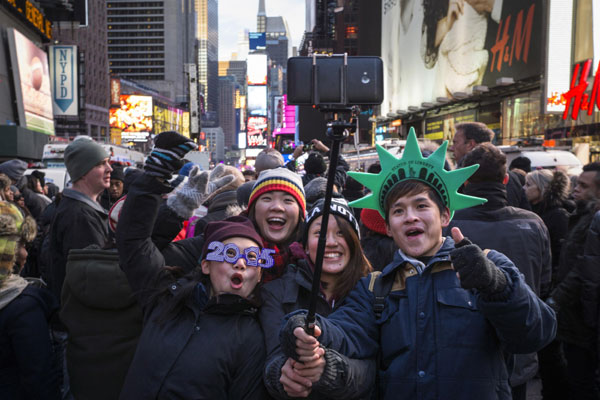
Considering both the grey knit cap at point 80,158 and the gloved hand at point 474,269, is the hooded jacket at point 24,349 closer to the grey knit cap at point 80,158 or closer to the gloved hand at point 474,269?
the grey knit cap at point 80,158

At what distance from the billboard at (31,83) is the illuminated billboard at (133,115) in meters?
50.2

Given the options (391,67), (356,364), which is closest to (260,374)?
(356,364)

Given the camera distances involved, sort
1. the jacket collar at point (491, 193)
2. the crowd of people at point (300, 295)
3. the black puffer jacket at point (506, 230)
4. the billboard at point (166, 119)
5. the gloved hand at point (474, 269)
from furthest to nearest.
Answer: the billboard at point (166, 119), the jacket collar at point (491, 193), the black puffer jacket at point (506, 230), the crowd of people at point (300, 295), the gloved hand at point (474, 269)

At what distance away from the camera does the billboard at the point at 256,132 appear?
126 metres

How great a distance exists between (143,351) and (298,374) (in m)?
0.96

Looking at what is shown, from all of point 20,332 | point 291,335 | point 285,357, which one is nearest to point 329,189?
point 291,335

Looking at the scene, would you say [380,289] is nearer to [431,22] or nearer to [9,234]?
[9,234]

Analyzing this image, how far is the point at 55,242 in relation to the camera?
4539 mm

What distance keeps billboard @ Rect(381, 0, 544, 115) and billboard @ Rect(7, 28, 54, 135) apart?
90.0ft

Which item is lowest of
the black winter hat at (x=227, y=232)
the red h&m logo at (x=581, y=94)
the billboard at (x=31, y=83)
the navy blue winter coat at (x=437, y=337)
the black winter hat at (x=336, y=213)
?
the navy blue winter coat at (x=437, y=337)

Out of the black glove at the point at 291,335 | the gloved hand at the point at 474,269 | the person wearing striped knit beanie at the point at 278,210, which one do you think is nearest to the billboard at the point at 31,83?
the person wearing striped knit beanie at the point at 278,210

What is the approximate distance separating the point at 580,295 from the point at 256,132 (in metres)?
126

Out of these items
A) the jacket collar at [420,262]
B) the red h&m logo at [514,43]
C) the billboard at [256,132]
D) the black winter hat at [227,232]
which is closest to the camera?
the jacket collar at [420,262]

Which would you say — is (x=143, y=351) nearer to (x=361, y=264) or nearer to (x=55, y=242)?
(x=361, y=264)
